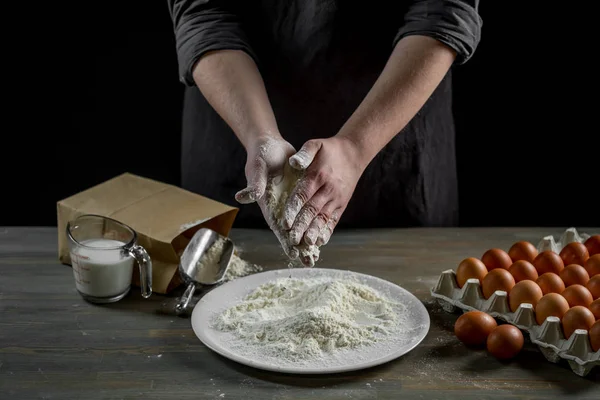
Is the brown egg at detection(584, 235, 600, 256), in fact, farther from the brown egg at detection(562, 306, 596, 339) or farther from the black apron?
the black apron

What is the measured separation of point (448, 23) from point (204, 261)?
83cm

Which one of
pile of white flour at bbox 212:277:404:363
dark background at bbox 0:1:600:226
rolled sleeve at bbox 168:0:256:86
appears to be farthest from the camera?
dark background at bbox 0:1:600:226

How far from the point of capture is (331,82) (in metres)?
2.16

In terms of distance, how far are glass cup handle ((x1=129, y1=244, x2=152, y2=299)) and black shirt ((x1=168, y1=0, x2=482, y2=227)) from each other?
1.89ft

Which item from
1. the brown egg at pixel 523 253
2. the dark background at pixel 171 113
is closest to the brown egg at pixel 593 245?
the brown egg at pixel 523 253

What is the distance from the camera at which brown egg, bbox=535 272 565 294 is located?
1.58m

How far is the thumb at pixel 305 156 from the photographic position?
1.59 m

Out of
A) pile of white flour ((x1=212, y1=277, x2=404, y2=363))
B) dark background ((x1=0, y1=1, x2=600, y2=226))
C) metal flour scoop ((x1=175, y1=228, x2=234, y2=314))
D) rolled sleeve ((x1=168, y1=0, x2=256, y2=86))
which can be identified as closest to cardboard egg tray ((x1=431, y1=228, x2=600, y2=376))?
pile of white flour ((x1=212, y1=277, x2=404, y2=363))

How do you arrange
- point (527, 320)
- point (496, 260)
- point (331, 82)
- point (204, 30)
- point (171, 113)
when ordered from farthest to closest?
1. point (171, 113)
2. point (331, 82)
3. point (204, 30)
4. point (496, 260)
5. point (527, 320)

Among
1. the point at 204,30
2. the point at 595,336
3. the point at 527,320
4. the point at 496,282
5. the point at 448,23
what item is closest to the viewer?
the point at 595,336

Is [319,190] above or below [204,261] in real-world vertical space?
above

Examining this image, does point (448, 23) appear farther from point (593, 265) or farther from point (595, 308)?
point (595, 308)

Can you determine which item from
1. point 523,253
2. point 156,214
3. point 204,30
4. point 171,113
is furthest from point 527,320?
point 171,113

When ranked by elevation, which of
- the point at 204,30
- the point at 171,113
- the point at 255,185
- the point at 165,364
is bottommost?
the point at 165,364
